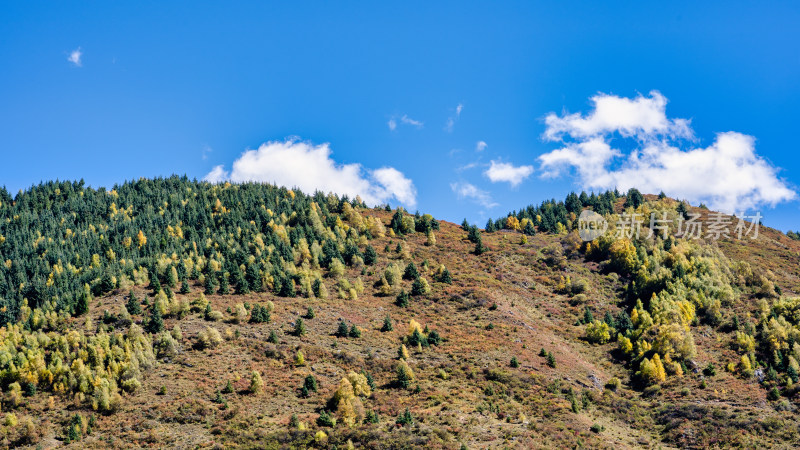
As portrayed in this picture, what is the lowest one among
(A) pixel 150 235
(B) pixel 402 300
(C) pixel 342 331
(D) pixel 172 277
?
(C) pixel 342 331

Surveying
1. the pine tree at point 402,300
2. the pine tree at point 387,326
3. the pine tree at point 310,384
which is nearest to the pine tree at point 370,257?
the pine tree at point 402,300

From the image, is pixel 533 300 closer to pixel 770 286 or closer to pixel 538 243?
pixel 538 243

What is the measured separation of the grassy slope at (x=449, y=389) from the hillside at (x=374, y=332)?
324 millimetres

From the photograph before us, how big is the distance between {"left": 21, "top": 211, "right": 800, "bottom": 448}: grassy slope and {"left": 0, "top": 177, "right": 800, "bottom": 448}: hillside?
1.06 ft

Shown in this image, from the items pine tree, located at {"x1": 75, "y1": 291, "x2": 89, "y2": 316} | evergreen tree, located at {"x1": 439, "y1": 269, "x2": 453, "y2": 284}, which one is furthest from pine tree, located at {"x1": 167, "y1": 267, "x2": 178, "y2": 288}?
evergreen tree, located at {"x1": 439, "y1": 269, "x2": 453, "y2": 284}

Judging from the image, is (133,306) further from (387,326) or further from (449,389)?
(449,389)

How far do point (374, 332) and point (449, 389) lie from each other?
66.5ft

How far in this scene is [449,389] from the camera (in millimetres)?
73500

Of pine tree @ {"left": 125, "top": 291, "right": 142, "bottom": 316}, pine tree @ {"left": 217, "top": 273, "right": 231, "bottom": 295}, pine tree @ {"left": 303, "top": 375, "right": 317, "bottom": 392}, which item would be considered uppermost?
pine tree @ {"left": 217, "top": 273, "right": 231, "bottom": 295}

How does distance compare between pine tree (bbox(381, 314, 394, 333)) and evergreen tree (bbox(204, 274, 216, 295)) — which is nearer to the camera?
pine tree (bbox(381, 314, 394, 333))

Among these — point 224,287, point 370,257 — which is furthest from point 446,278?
point 224,287

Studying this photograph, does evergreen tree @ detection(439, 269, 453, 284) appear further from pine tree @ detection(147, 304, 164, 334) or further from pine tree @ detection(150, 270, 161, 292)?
pine tree @ detection(147, 304, 164, 334)

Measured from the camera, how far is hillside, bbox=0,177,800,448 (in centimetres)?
6375

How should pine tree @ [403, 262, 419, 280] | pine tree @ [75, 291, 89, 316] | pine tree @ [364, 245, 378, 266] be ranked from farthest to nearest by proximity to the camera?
pine tree @ [364, 245, 378, 266]
pine tree @ [403, 262, 419, 280]
pine tree @ [75, 291, 89, 316]
